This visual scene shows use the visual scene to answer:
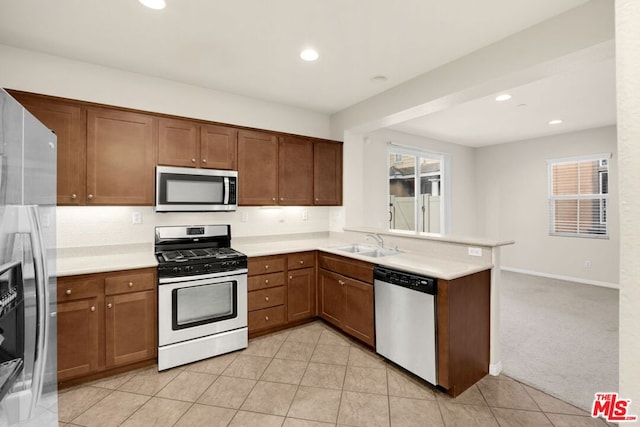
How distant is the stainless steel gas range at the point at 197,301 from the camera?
271 centimetres

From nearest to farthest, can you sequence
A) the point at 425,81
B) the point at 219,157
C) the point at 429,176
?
the point at 425,81
the point at 219,157
the point at 429,176

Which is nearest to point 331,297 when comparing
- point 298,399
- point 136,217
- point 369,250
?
point 369,250

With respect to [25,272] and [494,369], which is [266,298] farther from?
[25,272]

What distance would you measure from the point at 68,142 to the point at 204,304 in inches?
71.0

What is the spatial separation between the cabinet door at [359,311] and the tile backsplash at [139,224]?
52.6 inches

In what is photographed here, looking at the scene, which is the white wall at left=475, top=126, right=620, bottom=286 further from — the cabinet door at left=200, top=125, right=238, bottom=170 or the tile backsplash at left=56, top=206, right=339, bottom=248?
the cabinet door at left=200, top=125, right=238, bottom=170

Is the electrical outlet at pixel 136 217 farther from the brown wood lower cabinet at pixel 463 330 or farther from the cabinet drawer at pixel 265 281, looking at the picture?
the brown wood lower cabinet at pixel 463 330

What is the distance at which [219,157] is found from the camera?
3.37m

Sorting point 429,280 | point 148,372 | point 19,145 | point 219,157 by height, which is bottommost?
point 148,372

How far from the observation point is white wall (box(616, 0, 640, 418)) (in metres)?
0.45

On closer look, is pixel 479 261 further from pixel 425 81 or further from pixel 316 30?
pixel 316 30

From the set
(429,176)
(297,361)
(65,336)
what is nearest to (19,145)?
(65,336)

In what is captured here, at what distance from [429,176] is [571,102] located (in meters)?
2.60

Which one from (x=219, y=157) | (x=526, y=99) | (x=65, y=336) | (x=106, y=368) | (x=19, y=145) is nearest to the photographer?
(x=19, y=145)
